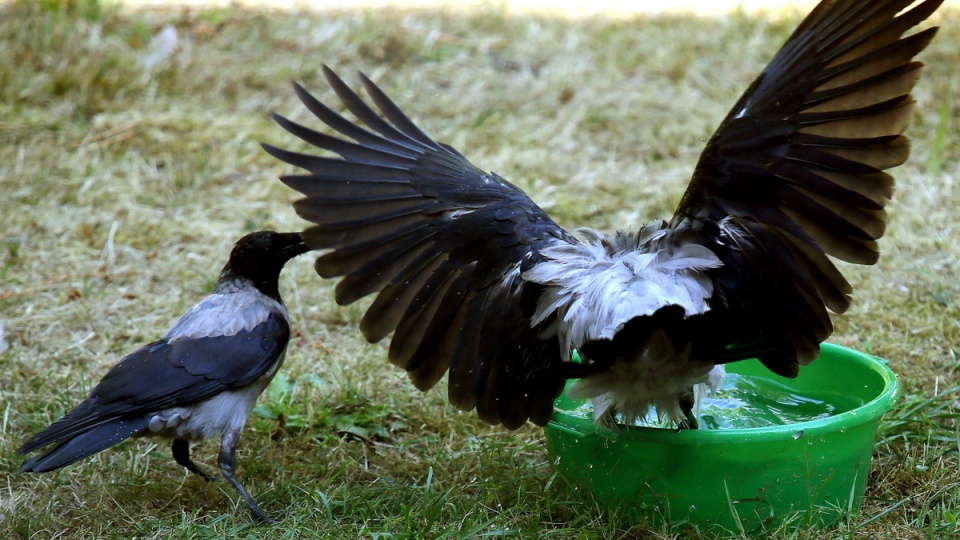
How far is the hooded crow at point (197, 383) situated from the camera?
3396 mm

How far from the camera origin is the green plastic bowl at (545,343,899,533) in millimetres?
3035

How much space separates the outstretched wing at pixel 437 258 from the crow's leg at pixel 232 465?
68cm

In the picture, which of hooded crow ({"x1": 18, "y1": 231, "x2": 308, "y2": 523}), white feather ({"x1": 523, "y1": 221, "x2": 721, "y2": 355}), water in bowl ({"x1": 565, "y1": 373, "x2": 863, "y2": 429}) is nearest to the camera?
white feather ({"x1": 523, "y1": 221, "x2": 721, "y2": 355})

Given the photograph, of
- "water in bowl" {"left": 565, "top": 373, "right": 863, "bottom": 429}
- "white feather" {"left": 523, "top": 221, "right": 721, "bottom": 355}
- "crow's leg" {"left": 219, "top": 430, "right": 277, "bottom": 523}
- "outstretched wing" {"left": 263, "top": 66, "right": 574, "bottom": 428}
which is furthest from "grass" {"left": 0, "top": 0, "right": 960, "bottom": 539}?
"white feather" {"left": 523, "top": 221, "right": 721, "bottom": 355}

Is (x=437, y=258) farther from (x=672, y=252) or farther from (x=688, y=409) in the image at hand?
(x=688, y=409)

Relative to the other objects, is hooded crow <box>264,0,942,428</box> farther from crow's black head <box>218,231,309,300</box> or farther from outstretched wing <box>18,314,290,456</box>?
crow's black head <box>218,231,309,300</box>

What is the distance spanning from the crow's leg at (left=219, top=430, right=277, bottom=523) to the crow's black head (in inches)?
26.3

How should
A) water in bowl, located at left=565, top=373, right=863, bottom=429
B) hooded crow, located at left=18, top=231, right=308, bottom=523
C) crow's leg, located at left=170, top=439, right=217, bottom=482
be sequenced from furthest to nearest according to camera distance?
water in bowl, located at left=565, top=373, right=863, bottom=429, crow's leg, located at left=170, top=439, right=217, bottom=482, hooded crow, located at left=18, top=231, right=308, bottom=523

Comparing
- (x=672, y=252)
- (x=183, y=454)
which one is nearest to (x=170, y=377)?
(x=183, y=454)

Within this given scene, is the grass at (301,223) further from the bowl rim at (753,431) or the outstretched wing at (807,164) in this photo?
the outstretched wing at (807,164)

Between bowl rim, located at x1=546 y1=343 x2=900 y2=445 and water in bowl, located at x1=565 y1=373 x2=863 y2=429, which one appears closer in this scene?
bowl rim, located at x1=546 y1=343 x2=900 y2=445

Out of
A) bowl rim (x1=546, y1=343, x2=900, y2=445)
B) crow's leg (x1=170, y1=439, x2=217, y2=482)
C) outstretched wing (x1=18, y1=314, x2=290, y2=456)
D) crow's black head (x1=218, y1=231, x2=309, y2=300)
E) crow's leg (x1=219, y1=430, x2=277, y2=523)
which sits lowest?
crow's leg (x1=170, y1=439, x2=217, y2=482)

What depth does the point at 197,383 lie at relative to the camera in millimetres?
3576

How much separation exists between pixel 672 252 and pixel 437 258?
0.81 metres
